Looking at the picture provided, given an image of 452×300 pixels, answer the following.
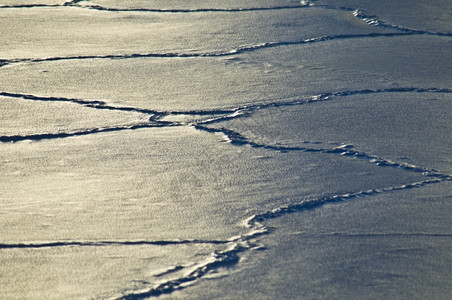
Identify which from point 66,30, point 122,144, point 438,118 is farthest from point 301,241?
point 66,30

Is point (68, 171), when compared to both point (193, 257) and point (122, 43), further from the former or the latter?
point (122, 43)

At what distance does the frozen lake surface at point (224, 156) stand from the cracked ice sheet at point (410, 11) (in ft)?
0.06

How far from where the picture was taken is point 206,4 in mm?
2412

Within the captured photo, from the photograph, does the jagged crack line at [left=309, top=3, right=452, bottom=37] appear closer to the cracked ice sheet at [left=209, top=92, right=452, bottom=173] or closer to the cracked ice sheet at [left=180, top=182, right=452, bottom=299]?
the cracked ice sheet at [left=209, top=92, right=452, bottom=173]

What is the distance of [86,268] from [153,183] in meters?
0.29

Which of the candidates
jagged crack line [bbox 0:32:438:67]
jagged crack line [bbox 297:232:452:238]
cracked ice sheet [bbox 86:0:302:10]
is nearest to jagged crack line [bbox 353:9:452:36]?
jagged crack line [bbox 0:32:438:67]

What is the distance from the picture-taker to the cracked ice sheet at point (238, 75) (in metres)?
1.63

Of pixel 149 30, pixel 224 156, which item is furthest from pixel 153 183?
pixel 149 30

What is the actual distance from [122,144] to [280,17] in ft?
3.60

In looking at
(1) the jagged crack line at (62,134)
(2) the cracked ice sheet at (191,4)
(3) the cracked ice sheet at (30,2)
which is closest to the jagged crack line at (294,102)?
(1) the jagged crack line at (62,134)

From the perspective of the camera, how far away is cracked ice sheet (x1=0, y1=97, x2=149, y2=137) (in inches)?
56.2

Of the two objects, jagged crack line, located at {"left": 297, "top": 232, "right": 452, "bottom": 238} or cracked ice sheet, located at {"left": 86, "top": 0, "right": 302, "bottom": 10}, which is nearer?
jagged crack line, located at {"left": 297, "top": 232, "right": 452, "bottom": 238}

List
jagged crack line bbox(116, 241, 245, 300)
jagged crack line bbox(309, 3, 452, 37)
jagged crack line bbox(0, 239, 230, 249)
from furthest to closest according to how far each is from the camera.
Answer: jagged crack line bbox(309, 3, 452, 37) < jagged crack line bbox(0, 239, 230, 249) < jagged crack line bbox(116, 241, 245, 300)

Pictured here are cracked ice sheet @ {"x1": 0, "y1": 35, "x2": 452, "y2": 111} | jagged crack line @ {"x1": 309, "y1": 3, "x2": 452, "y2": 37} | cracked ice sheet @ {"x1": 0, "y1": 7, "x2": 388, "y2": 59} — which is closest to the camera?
cracked ice sheet @ {"x1": 0, "y1": 35, "x2": 452, "y2": 111}
